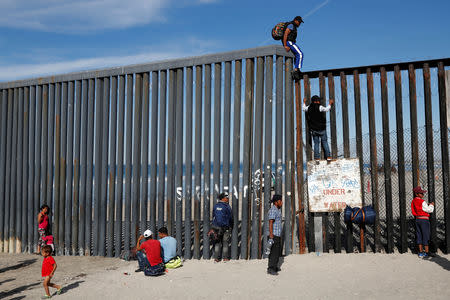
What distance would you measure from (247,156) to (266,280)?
2.59 metres

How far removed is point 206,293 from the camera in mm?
6125

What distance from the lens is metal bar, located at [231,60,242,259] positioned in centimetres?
806

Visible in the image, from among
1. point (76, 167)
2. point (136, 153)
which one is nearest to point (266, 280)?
point (136, 153)

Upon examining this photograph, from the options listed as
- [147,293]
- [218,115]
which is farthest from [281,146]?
[147,293]

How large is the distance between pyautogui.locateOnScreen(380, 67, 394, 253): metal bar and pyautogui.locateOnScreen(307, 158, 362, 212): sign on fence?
1.69 ft

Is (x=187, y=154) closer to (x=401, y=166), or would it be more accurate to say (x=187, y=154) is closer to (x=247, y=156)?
(x=247, y=156)

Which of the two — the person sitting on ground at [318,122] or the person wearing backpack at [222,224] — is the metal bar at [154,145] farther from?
the person sitting on ground at [318,122]

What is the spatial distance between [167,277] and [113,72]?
508 centimetres

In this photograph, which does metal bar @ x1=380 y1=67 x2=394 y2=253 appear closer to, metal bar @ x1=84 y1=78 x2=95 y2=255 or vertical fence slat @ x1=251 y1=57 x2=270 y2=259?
vertical fence slat @ x1=251 y1=57 x2=270 y2=259

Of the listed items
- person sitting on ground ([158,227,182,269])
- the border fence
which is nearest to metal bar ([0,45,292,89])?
the border fence

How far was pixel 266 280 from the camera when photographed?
21.6 feet

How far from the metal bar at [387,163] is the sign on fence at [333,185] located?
20.3 inches

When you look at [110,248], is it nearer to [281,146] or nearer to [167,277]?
[167,277]

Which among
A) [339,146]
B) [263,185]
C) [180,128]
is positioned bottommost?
[263,185]
